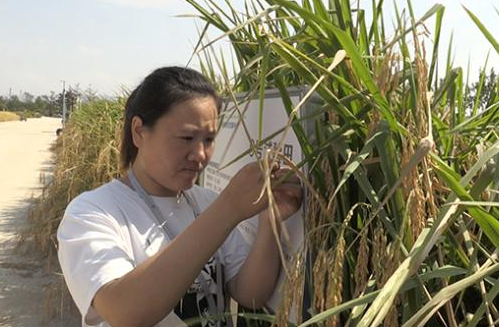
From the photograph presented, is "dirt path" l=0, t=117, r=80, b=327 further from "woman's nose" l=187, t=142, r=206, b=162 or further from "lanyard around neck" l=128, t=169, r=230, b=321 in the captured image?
"woman's nose" l=187, t=142, r=206, b=162

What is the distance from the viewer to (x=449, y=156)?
40.3 inches

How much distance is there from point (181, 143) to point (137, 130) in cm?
17

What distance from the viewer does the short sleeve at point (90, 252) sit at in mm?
1148

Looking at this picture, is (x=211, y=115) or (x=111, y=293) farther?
(x=211, y=115)

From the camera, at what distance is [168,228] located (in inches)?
54.9

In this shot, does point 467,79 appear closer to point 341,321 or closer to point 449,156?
point 449,156

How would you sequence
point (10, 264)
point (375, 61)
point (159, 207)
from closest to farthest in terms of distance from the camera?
1. point (375, 61)
2. point (159, 207)
3. point (10, 264)

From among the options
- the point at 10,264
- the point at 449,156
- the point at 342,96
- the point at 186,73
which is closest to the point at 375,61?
the point at 342,96

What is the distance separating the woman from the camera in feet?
3.63

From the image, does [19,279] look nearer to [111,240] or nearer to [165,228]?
[165,228]

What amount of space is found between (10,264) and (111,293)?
4.57 meters

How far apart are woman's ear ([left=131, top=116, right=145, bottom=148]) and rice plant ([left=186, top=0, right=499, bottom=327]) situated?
459 mm

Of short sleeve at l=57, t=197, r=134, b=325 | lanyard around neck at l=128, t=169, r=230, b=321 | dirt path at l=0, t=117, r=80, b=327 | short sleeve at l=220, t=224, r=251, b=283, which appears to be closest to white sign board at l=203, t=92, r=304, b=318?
short sleeve at l=220, t=224, r=251, b=283

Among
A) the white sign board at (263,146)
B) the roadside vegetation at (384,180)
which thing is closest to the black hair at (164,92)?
the white sign board at (263,146)
